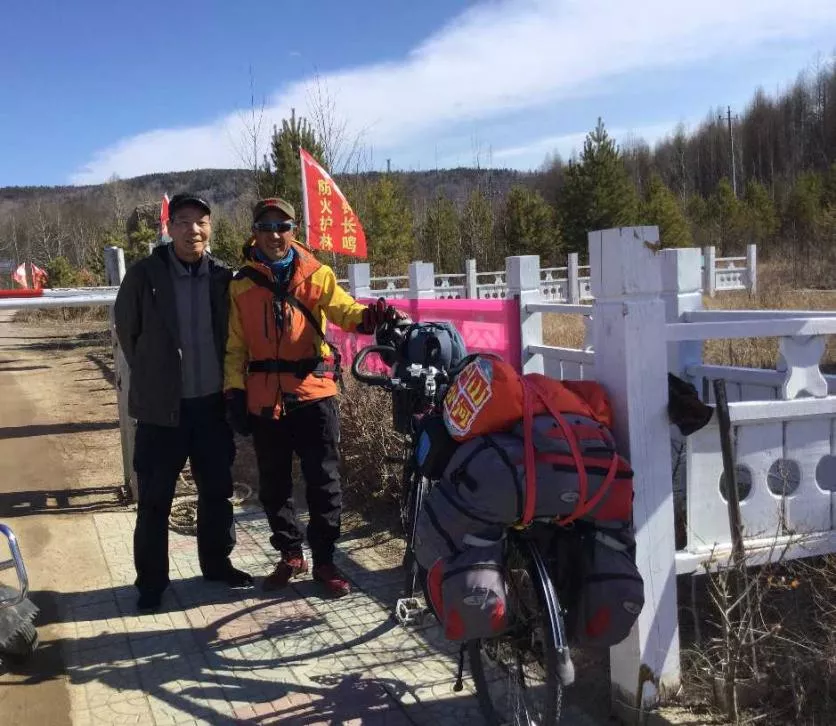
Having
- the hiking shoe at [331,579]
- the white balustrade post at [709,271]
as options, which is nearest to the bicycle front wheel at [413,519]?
the hiking shoe at [331,579]

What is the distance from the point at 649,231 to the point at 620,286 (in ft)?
0.65

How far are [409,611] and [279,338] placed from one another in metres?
1.38

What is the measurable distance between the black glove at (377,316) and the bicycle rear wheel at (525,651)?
1355mm

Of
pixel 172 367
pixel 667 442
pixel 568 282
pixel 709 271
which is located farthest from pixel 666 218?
pixel 667 442

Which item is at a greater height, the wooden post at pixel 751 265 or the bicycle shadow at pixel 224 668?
the wooden post at pixel 751 265

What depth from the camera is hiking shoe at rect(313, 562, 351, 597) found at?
377 cm

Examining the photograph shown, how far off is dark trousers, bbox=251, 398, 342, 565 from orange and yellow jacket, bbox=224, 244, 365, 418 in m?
0.12

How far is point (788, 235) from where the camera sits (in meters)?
45.8

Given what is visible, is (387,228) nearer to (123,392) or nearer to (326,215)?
(326,215)

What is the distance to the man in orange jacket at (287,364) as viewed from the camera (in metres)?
3.61

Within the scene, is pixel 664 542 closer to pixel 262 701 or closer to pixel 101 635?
pixel 262 701

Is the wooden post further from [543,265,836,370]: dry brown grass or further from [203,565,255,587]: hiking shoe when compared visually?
[203,565,255,587]: hiking shoe

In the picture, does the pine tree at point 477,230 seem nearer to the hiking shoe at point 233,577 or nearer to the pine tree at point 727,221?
the pine tree at point 727,221

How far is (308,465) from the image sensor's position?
12.4 feet
